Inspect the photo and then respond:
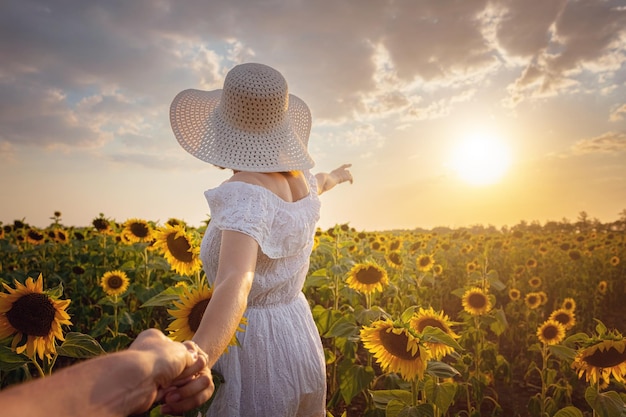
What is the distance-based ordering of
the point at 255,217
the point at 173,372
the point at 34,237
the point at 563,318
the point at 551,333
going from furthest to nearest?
the point at 34,237
the point at 563,318
the point at 551,333
the point at 255,217
the point at 173,372

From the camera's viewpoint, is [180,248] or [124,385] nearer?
[124,385]

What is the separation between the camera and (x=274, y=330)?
6.17 ft

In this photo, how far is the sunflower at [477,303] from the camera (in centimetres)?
445

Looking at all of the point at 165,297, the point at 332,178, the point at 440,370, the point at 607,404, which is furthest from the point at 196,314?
the point at 607,404

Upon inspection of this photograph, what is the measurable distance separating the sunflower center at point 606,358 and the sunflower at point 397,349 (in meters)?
1.07

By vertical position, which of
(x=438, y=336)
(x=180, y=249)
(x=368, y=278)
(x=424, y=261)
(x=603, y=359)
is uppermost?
(x=424, y=261)

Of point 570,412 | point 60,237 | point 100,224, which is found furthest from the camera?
point 60,237

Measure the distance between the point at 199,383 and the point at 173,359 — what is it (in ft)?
0.36

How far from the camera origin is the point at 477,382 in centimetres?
371

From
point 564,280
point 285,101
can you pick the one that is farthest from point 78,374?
point 564,280

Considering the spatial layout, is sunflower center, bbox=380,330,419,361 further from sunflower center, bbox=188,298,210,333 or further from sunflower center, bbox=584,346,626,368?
sunflower center, bbox=584,346,626,368

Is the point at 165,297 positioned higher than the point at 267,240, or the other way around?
the point at 267,240

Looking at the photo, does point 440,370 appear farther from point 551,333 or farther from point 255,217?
point 551,333

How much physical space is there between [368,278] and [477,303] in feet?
4.79
